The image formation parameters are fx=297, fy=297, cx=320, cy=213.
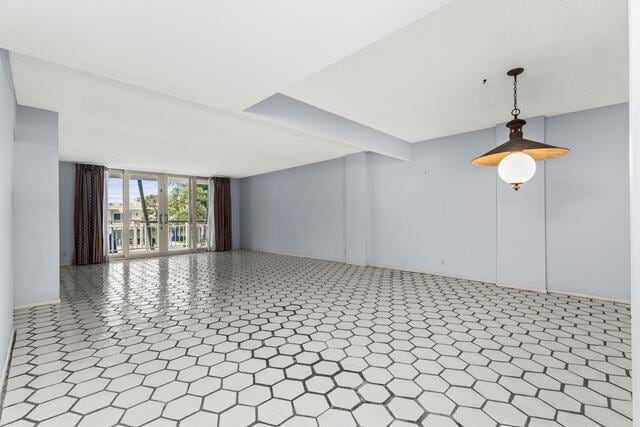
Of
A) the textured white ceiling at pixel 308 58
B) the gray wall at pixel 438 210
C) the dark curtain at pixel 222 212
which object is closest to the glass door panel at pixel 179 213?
the dark curtain at pixel 222 212

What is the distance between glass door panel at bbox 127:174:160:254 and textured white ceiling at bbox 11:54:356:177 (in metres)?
0.80

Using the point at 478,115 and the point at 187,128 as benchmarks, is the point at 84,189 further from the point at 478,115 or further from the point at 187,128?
the point at 478,115

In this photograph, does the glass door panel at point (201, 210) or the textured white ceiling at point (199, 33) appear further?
the glass door panel at point (201, 210)

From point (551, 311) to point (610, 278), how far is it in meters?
1.19

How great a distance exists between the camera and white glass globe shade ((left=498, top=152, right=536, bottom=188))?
258 cm

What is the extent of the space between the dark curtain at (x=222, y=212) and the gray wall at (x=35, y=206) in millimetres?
5535

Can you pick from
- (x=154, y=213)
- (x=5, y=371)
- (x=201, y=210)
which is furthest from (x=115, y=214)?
(x=5, y=371)

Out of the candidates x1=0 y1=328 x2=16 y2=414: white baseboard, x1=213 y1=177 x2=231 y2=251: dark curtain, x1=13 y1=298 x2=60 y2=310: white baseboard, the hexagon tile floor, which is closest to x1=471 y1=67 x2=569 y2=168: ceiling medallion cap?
the hexagon tile floor

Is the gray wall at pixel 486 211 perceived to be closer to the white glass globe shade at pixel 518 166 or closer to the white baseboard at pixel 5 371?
the white glass globe shade at pixel 518 166

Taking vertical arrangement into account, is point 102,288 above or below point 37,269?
below

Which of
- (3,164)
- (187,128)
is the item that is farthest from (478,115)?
(3,164)

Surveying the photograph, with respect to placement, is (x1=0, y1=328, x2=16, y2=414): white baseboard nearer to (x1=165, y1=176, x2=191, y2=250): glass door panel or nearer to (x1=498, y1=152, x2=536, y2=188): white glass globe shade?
(x1=498, y1=152, x2=536, y2=188): white glass globe shade

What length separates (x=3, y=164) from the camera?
81.1 inches

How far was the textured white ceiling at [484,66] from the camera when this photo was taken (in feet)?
6.82
